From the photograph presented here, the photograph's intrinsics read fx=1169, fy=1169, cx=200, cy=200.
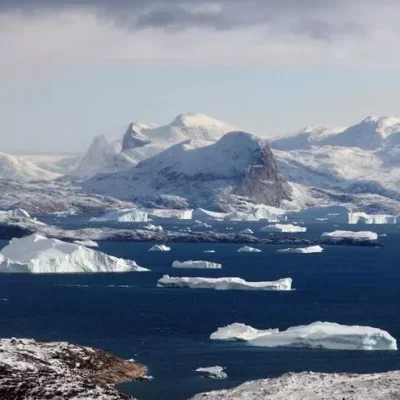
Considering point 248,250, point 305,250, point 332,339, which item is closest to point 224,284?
point 332,339

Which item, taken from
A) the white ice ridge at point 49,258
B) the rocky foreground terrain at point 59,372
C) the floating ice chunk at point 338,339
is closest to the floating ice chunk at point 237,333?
the floating ice chunk at point 338,339

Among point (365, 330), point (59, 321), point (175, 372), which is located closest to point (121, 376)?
point (175, 372)

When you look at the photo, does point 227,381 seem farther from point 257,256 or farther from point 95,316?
point 257,256

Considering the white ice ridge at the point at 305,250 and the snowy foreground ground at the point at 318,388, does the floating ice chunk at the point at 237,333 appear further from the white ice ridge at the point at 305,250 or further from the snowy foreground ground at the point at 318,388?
the white ice ridge at the point at 305,250

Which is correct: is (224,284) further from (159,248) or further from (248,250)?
(248,250)

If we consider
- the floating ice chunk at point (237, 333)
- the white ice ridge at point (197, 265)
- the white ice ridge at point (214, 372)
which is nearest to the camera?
the white ice ridge at point (214, 372)
